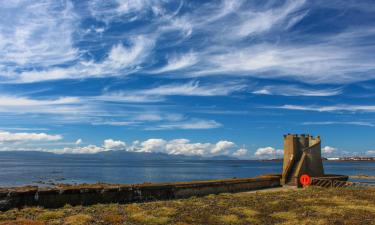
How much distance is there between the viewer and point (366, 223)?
15.9 m

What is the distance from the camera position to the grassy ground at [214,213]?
1583 centimetres

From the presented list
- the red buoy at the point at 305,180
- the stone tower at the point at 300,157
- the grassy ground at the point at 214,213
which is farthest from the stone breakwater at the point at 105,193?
the stone tower at the point at 300,157

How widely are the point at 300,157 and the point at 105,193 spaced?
24.8 metres

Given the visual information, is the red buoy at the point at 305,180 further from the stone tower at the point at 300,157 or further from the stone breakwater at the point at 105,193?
the stone breakwater at the point at 105,193

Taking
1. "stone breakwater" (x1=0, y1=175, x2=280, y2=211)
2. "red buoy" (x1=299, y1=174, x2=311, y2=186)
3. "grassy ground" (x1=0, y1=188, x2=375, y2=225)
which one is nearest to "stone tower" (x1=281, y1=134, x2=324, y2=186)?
"red buoy" (x1=299, y1=174, x2=311, y2=186)

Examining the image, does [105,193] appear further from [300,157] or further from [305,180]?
[300,157]

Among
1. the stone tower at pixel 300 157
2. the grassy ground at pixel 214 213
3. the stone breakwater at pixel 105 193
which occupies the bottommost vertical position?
the grassy ground at pixel 214 213

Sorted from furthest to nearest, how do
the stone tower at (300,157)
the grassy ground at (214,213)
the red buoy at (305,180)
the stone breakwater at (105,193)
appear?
the stone tower at (300,157) → the red buoy at (305,180) → the stone breakwater at (105,193) → the grassy ground at (214,213)

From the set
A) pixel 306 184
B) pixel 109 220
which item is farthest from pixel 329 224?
pixel 306 184

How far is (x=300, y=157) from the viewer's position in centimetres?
3972

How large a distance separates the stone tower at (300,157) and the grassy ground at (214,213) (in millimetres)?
14347

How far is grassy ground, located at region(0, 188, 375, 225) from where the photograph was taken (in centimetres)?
1583

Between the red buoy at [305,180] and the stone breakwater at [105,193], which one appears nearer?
the stone breakwater at [105,193]

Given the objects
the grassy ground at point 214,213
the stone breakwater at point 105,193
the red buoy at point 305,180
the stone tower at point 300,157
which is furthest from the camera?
the stone tower at point 300,157
